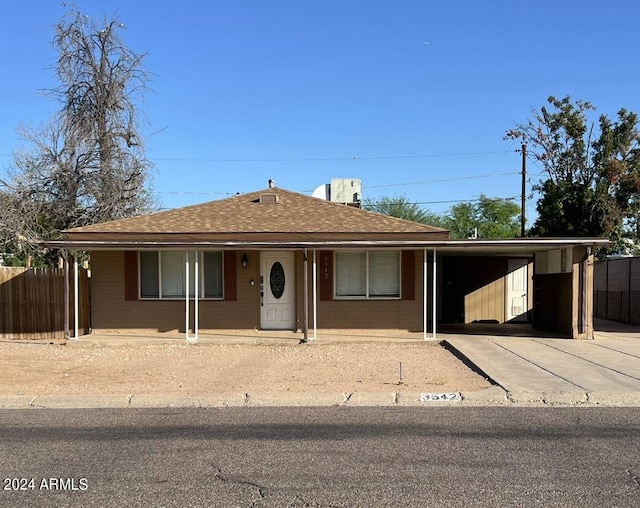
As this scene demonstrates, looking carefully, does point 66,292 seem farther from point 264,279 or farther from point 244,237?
point 264,279

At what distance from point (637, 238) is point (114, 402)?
2907cm

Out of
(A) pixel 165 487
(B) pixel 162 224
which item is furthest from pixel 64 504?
(B) pixel 162 224

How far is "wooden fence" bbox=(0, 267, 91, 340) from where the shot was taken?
16.5m

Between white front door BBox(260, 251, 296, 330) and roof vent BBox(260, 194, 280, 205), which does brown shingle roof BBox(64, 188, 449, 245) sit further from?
white front door BBox(260, 251, 296, 330)

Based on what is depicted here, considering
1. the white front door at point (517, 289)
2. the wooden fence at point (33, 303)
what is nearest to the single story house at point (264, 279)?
the wooden fence at point (33, 303)

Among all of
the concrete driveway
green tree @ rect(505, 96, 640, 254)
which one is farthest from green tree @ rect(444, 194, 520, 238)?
the concrete driveway

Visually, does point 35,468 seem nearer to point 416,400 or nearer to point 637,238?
point 416,400

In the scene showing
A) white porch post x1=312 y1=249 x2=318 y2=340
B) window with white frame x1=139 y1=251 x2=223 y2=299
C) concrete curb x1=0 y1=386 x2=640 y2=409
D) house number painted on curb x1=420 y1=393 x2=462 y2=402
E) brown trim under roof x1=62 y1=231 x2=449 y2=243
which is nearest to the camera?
concrete curb x1=0 y1=386 x2=640 y2=409

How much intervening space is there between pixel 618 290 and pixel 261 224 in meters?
13.8

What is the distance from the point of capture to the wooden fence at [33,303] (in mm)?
16500

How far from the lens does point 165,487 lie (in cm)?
513

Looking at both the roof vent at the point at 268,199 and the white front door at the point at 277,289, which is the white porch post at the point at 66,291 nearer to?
the white front door at the point at 277,289

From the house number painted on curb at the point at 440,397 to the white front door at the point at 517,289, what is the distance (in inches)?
492

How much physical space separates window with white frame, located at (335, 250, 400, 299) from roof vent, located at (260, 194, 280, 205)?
11.6 feet
